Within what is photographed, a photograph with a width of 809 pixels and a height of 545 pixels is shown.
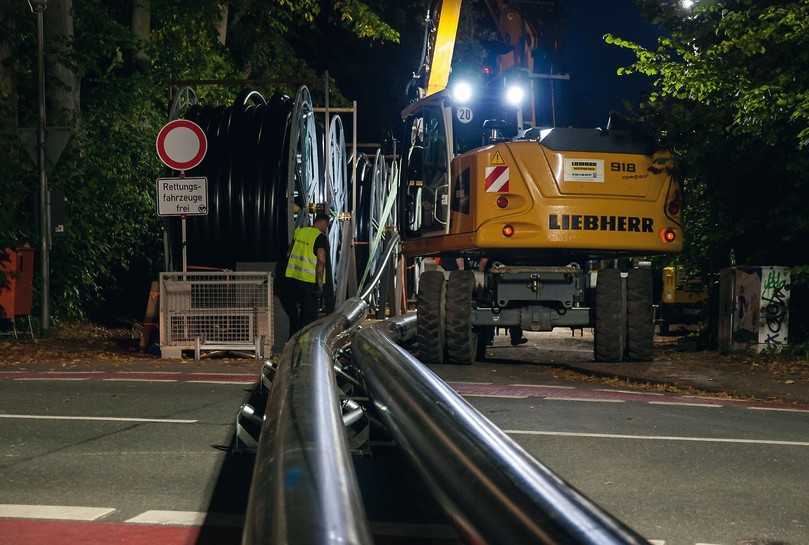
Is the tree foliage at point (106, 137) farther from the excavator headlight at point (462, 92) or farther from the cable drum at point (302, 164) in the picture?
the excavator headlight at point (462, 92)

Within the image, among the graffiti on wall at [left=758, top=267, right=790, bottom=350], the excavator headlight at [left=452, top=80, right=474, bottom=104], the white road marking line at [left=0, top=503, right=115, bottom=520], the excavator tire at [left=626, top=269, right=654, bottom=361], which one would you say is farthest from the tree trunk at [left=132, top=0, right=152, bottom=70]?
the white road marking line at [left=0, top=503, right=115, bottom=520]

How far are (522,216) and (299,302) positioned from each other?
13.4ft

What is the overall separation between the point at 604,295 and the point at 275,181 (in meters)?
6.33

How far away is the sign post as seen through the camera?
15219mm

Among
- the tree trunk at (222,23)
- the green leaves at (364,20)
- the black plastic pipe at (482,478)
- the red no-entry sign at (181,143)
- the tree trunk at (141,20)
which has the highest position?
the green leaves at (364,20)

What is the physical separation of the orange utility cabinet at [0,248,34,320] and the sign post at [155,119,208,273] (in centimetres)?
395

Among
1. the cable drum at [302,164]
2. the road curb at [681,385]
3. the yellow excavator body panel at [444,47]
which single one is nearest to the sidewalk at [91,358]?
the cable drum at [302,164]

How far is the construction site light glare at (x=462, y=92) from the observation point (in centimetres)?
1405

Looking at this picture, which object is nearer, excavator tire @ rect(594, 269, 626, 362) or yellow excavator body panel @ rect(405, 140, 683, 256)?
yellow excavator body panel @ rect(405, 140, 683, 256)

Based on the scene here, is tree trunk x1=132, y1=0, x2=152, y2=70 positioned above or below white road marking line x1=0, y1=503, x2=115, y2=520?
above

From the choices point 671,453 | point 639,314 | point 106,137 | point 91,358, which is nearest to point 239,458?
point 671,453

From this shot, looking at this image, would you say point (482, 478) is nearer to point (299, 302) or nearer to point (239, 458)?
point (239, 458)

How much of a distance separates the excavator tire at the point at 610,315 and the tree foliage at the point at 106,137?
840cm

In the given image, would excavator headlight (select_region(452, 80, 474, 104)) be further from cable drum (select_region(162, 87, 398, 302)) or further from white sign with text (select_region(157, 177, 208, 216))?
cable drum (select_region(162, 87, 398, 302))
